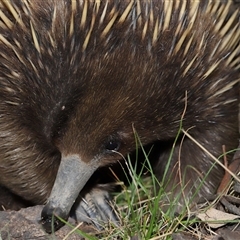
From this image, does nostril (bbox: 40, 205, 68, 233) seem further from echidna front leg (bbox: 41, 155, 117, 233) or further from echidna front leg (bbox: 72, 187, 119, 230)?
echidna front leg (bbox: 72, 187, 119, 230)

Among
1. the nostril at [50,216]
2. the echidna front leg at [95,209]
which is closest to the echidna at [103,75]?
the nostril at [50,216]

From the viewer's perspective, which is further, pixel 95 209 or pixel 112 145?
pixel 95 209

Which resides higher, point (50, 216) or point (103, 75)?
point (103, 75)

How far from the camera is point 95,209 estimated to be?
3332 mm

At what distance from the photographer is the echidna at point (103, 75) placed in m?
2.80

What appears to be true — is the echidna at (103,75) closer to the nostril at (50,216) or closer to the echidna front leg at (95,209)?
the nostril at (50,216)

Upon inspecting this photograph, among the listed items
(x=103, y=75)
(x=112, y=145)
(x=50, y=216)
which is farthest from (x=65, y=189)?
(x=103, y=75)

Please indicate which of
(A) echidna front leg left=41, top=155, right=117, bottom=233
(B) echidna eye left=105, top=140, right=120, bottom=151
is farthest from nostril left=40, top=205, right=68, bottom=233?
(B) echidna eye left=105, top=140, right=120, bottom=151

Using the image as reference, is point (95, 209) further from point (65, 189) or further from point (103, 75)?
point (103, 75)

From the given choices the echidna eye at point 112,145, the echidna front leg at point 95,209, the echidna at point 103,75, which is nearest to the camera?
the echidna at point 103,75

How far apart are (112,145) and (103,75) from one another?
Answer: 276 mm

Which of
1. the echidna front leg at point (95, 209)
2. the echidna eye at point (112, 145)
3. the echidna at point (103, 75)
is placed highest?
the echidna at point (103, 75)

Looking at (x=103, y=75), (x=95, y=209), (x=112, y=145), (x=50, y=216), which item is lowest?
(x=95, y=209)

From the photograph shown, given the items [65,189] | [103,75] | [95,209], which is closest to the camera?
[103,75]
